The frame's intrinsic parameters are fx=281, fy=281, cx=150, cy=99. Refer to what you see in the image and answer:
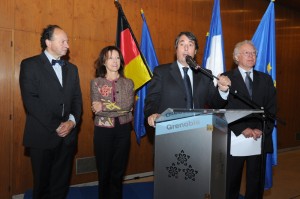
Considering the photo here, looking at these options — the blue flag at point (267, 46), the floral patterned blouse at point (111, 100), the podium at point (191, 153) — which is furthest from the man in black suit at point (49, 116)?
the blue flag at point (267, 46)

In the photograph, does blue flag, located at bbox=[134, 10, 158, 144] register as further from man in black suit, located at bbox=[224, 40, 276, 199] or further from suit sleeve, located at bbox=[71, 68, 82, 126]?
man in black suit, located at bbox=[224, 40, 276, 199]

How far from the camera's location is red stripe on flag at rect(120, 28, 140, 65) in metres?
3.77

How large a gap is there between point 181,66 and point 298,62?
19.7 ft

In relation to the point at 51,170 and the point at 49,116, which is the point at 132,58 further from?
the point at 51,170

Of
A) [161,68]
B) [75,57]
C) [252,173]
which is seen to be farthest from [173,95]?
[75,57]

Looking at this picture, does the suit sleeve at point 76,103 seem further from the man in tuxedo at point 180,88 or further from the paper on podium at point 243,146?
the paper on podium at point 243,146

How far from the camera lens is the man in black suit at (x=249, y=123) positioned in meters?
2.70

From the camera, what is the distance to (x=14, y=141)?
344 cm

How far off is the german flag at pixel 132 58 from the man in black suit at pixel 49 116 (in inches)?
44.7

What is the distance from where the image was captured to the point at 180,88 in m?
2.16

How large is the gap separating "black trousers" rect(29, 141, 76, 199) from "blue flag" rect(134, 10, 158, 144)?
139cm

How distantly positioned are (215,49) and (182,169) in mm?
2518

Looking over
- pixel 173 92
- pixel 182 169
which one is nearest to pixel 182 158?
pixel 182 169

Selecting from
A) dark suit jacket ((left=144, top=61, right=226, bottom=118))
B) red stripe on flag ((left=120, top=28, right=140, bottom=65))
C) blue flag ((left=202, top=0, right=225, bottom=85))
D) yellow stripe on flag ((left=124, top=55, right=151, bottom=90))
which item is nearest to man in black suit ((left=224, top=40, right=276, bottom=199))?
dark suit jacket ((left=144, top=61, right=226, bottom=118))
